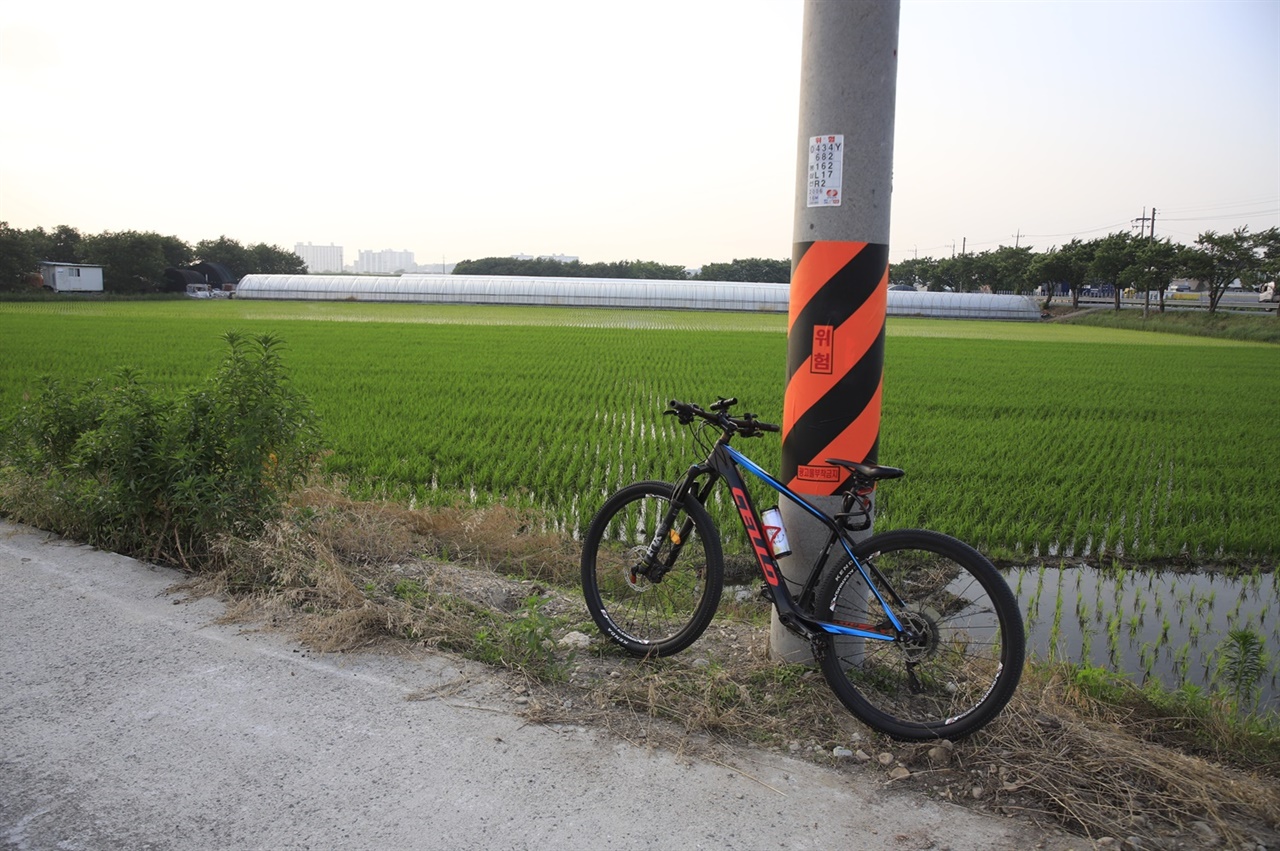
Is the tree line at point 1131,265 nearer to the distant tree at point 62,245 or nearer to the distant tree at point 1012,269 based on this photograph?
the distant tree at point 1012,269

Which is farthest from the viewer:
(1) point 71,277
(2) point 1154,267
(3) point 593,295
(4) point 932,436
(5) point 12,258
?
(3) point 593,295

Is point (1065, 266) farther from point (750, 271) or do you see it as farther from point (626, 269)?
point (626, 269)

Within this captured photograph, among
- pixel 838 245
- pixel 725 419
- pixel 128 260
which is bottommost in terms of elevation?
pixel 725 419

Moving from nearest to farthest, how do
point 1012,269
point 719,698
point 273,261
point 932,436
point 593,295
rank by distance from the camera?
point 719,698, point 932,436, point 593,295, point 1012,269, point 273,261

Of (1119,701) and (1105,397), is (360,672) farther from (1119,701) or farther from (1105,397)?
(1105,397)

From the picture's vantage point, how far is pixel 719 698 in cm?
323

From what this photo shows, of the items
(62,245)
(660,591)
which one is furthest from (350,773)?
(62,245)

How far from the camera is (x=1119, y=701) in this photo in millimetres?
3590

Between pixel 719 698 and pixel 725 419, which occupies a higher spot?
pixel 725 419

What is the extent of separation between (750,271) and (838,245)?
90.0 meters

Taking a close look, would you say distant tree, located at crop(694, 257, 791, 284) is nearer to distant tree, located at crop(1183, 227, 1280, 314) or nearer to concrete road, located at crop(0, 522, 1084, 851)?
distant tree, located at crop(1183, 227, 1280, 314)

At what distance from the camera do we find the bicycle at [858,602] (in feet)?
9.77

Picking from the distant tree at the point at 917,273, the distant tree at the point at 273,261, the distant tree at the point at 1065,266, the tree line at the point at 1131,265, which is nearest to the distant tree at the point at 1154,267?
the tree line at the point at 1131,265

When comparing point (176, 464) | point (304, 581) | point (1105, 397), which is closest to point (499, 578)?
point (304, 581)
